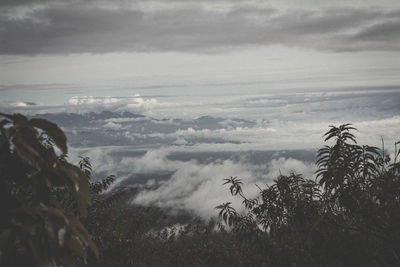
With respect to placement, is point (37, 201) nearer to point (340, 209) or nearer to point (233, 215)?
point (340, 209)

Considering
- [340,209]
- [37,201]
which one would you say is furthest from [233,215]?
[37,201]

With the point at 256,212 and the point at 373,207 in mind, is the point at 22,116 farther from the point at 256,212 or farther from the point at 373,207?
the point at 256,212

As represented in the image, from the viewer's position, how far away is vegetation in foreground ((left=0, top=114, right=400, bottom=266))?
175 cm

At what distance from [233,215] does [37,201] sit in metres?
5.96

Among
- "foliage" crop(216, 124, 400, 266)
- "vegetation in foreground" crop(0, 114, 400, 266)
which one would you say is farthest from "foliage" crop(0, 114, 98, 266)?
"foliage" crop(216, 124, 400, 266)

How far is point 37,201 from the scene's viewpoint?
→ 1812 mm

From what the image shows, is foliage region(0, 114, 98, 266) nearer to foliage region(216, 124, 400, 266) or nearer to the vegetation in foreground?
the vegetation in foreground

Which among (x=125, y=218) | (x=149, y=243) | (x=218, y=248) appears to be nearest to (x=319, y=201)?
(x=218, y=248)

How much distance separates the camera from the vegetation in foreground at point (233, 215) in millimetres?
1747

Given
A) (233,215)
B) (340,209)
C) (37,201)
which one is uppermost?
(37,201)

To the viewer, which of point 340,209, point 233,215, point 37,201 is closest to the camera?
point 37,201

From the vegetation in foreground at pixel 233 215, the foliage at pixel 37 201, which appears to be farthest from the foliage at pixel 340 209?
the foliage at pixel 37 201

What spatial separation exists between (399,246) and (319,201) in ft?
5.55

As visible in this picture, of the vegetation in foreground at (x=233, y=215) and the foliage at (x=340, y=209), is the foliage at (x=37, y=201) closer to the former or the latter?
the vegetation in foreground at (x=233, y=215)
